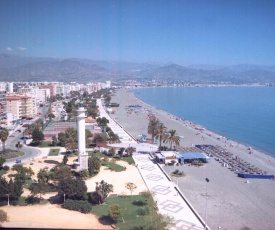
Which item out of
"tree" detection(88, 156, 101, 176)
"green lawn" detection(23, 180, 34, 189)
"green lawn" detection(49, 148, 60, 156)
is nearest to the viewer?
"green lawn" detection(23, 180, 34, 189)

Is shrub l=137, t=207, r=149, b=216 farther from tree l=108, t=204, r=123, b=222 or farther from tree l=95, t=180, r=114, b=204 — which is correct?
tree l=95, t=180, r=114, b=204

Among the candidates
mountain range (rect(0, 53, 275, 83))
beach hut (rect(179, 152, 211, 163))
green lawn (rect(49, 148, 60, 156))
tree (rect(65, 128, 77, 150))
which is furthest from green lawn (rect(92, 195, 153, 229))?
mountain range (rect(0, 53, 275, 83))

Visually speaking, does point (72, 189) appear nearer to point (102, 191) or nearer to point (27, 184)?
point (102, 191)

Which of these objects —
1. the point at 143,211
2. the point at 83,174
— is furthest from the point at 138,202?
the point at 83,174

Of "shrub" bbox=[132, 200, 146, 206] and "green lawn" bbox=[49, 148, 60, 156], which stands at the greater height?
"green lawn" bbox=[49, 148, 60, 156]

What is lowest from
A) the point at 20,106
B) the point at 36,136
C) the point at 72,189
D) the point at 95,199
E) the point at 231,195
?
the point at 231,195

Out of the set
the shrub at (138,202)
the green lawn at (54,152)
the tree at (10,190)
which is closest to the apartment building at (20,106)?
the green lawn at (54,152)

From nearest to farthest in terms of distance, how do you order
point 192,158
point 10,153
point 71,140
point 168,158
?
point 168,158, point 192,158, point 10,153, point 71,140

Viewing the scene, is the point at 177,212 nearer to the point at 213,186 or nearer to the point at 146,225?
the point at 146,225
